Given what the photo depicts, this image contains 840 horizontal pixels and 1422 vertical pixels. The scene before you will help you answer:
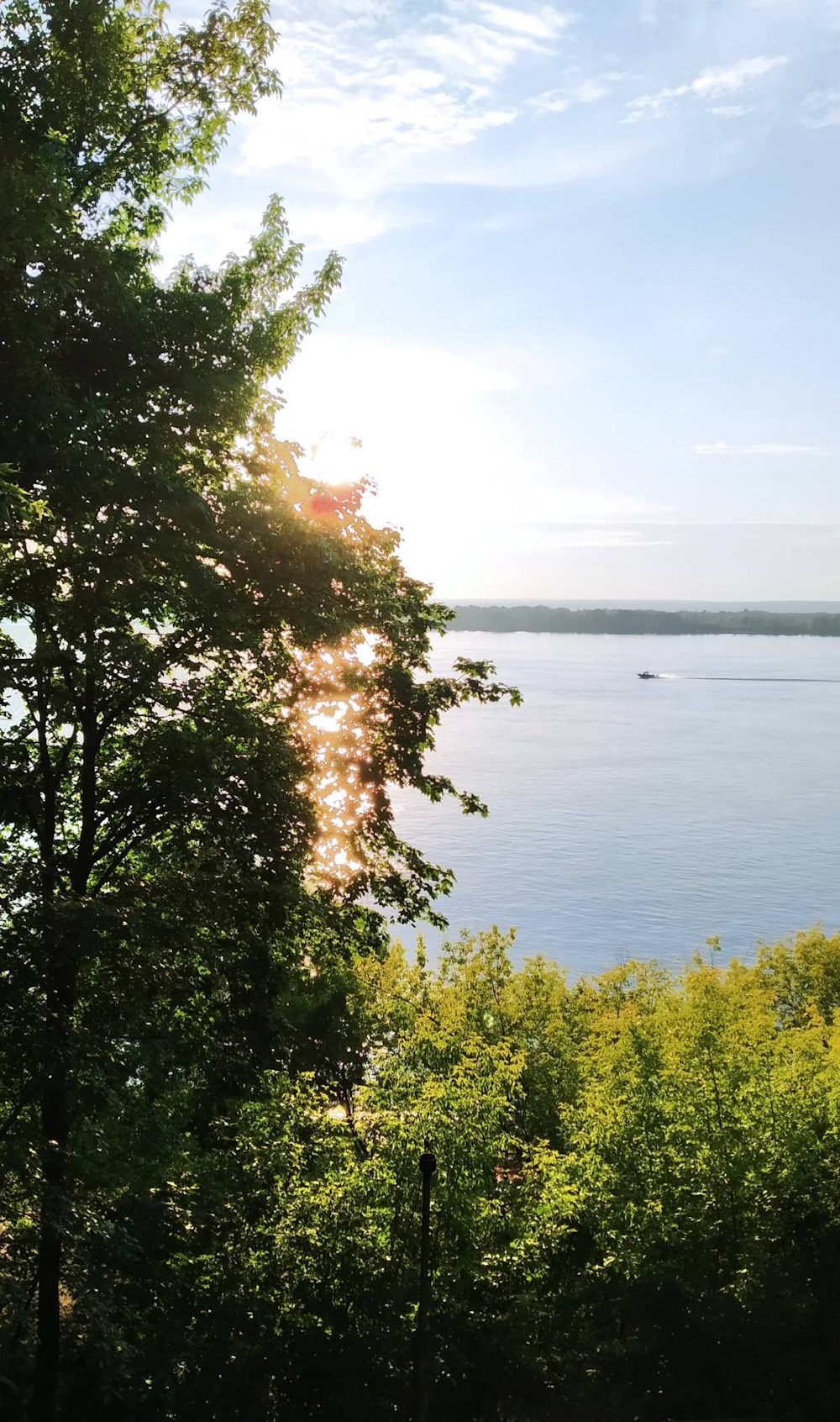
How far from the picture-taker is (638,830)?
8306 cm

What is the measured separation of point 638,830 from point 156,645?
74279 mm

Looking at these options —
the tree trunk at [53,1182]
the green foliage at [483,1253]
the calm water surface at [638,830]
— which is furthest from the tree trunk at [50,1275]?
the calm water surface at [638,830]

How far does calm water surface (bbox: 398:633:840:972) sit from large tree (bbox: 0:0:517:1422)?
137ft

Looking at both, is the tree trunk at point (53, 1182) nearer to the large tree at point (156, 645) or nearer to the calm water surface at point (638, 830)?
the large tree at point (156, 645)

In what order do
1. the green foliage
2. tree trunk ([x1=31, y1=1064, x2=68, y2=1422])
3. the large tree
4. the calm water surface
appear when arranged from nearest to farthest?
the large tree → tree trunk ([x1=31, y1=1064, x2=68, y2=1422]) → the green foliage → the calm water surface

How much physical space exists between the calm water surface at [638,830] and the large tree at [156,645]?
41.8m

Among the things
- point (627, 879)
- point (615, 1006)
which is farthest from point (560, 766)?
point (615, 1006)

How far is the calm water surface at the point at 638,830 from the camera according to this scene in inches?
2395

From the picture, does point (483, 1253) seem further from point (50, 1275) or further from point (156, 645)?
point (156, 645)

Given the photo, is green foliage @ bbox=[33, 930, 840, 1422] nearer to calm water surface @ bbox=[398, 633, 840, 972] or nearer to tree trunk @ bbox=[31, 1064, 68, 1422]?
tree trunk @ bbox=[31, 1064, 68, 1422]

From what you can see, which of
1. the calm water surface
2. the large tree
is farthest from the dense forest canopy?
the calm water surface

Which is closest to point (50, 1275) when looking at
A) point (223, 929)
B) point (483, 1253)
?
point (223, 929)

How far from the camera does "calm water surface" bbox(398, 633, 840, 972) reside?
60.8 m

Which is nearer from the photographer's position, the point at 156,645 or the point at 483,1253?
the point at 156,645
